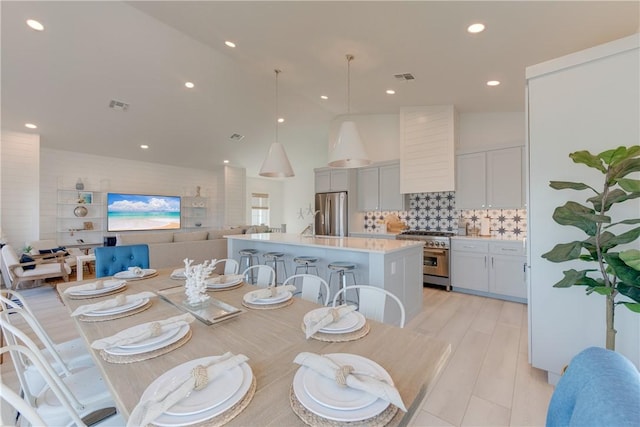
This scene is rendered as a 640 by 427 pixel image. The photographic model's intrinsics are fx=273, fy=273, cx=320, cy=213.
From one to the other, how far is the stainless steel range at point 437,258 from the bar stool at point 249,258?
276 centimetres

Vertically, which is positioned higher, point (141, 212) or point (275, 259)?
point (141, 212)

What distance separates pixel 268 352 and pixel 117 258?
2464mm

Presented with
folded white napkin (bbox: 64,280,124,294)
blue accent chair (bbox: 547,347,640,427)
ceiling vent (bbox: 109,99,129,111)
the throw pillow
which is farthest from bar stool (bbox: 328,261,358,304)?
the throw pillow

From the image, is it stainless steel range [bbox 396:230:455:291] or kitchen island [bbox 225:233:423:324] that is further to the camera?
stainless steel range [bbox 396:230:455:291]

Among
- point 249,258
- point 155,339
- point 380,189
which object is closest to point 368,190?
point 380,189

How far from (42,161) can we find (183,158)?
2857mm

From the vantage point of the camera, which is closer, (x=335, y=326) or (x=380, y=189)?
(x=335, y=326)

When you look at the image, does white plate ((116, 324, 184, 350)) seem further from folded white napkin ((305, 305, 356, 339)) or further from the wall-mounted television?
the wall-mounted television

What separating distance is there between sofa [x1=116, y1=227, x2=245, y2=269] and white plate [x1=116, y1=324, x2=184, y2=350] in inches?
148

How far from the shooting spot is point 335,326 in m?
1.27

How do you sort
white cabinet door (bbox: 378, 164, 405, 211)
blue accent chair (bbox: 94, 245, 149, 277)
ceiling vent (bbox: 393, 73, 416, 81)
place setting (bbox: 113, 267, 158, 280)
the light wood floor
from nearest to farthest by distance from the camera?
the light wood floor < place setting (bbox: 113, 267, 158, 280) < blue accent chair (bbox: 94, 245, 149, 277) < ceiling vent (bbox: 393, 73, 416, 81) < white cabinet door (bbox: 378, 164, 405, 211)

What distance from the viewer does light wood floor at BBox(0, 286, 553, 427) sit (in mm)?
1834

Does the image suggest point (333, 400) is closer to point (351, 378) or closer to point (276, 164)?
point (351, 378)

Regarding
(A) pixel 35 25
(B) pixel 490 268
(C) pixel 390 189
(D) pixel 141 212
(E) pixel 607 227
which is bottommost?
(B) pixel 490 268
